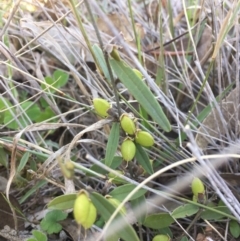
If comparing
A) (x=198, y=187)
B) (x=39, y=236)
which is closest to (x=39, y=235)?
(x=39, y=236)

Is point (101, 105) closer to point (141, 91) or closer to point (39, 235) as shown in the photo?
point (141, 91)

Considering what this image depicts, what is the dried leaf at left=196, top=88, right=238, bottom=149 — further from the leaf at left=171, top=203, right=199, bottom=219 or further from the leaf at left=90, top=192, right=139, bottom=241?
the leaf at left=90, top=192, right=139, bottom=241

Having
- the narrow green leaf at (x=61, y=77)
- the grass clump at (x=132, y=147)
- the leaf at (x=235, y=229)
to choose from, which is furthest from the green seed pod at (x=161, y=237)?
the narrow green leaf at (x=61, y=77)

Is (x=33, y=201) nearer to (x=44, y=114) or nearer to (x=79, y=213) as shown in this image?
(x=44, y=114)

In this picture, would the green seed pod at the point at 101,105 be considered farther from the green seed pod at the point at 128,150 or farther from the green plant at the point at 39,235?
the green plant at the point at 39,235

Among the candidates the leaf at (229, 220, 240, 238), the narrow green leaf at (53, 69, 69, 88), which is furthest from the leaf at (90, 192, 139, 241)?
the narrow green leaf at (53, 69, 69, 88)

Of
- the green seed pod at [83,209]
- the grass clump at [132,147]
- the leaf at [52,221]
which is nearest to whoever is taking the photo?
the green seed pod at [83,209]

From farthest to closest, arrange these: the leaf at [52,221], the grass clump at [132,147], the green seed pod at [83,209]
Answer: the leaf at [52,221]
the grass clump at [132,147]
the green seed pod at [83,209]
